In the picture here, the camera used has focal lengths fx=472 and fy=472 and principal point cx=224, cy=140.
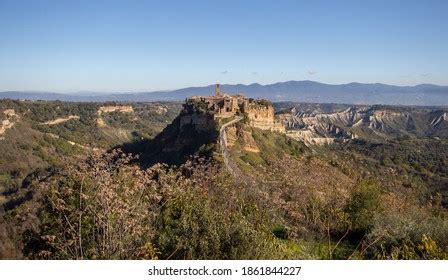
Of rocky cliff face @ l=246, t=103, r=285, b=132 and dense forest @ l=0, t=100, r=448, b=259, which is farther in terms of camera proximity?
rocky cliff face @ l=246, t=103, r=285, b=132

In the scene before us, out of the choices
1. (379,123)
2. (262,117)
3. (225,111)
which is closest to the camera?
(225,111)

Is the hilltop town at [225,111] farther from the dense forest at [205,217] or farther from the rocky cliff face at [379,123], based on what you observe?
the rocky cliff face at [379,123]

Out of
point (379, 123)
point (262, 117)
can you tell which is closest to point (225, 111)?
point (262, 117)

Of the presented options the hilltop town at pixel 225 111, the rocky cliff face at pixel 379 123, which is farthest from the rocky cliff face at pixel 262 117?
the rocky cliff face at pixel 379 123

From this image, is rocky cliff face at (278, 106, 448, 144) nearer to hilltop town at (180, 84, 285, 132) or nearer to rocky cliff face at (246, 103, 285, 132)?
rocky cliff face at (246, 103, 285, 132)

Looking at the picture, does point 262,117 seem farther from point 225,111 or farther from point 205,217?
point 205,217

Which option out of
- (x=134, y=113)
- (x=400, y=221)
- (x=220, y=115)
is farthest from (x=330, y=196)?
(x=134, y=113)

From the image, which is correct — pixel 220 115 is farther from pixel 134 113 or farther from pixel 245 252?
pixel 134 113

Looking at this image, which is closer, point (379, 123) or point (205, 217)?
point (205, 217)

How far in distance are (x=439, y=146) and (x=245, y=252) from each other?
99.4m

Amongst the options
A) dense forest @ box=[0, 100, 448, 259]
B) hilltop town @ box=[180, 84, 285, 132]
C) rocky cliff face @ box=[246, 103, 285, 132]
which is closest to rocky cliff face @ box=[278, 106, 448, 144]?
rocky cliff face @ box=[246, 103, 285, 132]

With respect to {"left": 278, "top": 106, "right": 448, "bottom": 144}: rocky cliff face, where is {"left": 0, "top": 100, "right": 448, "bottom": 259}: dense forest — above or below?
above

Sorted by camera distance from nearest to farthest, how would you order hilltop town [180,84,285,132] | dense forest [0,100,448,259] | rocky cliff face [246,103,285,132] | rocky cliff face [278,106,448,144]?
dense forest [0,100,448,259] < hilltop town [180,84,285,132] < rocky cliff face [246,103,285,132] < rocky cliff face [278,106,448,144]

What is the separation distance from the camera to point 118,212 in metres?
6.52
